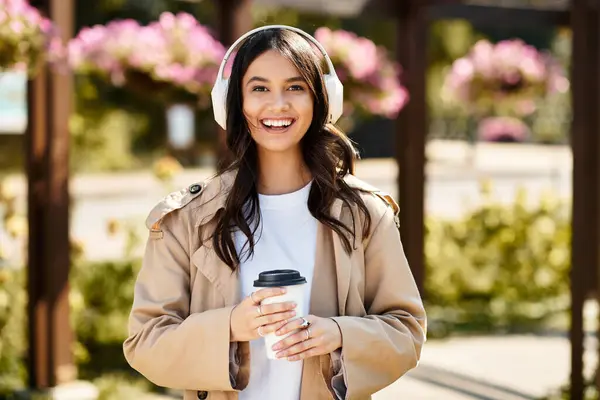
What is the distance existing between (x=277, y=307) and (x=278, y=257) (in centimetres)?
26

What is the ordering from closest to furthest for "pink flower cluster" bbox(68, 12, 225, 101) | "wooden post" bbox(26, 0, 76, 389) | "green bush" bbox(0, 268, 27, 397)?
"pink flower cluster" bbox(68, 12, 225, 101) < "wooden post" bbox(26, 0, 76, 389) < "green bush" bbox(0, 268, 27, 397)

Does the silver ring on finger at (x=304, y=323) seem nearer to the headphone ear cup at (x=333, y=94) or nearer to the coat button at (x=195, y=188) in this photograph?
the coat button at (x=195, y=188)

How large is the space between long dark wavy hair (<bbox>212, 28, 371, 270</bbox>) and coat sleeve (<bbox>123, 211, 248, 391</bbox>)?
0.33 feet

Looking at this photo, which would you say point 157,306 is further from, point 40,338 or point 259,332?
point 40,338

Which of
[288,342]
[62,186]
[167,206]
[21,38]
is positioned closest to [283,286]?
[288,342]

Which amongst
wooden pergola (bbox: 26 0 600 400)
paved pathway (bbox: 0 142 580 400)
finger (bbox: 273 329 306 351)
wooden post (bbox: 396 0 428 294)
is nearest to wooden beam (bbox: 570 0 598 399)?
wooden pergola (bbox: 26 0 600 400)

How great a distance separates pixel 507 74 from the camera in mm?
7137

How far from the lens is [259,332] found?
5.88 feet

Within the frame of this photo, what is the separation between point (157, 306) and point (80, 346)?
4.02 meters

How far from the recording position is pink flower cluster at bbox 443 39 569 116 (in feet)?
23.2

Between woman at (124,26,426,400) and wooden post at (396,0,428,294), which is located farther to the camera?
wooden post at (396,0,428,294)

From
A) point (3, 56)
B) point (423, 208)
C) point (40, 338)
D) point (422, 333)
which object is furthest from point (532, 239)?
point (422, 333)

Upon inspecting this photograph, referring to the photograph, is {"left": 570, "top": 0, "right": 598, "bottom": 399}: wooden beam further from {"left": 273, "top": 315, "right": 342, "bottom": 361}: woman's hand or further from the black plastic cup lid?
the black plastic cup lid

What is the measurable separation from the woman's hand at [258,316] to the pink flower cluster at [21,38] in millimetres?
2552
